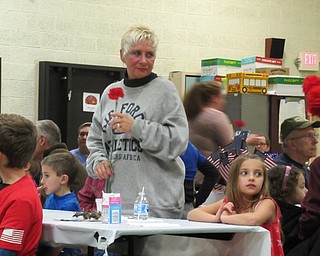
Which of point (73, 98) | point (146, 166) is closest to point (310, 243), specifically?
point (146, 166)

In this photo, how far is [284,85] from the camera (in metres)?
8.09

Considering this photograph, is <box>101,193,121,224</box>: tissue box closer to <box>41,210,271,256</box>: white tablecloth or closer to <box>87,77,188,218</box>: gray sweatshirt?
<box>41,210,271,256</box>: white tablecloth

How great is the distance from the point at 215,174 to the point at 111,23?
12.7 ft

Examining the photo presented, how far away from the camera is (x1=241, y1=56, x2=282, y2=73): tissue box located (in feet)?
26.9

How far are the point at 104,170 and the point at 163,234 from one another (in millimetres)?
500

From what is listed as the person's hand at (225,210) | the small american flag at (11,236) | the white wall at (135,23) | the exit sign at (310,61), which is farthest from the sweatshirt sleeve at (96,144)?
the exit sign at (310,61)

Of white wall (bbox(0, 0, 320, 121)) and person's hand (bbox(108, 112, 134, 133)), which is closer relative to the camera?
person's hand (bbox(108, 112, 134, 133))

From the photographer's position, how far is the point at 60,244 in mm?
2811

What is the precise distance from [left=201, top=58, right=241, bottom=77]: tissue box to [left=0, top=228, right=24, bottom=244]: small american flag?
5.76 metres

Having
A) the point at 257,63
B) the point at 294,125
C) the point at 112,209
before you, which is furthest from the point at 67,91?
the point at 112,209

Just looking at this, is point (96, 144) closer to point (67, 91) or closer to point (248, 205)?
point (248, 205)

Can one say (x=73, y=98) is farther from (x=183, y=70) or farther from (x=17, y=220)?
(x=17, y=220)

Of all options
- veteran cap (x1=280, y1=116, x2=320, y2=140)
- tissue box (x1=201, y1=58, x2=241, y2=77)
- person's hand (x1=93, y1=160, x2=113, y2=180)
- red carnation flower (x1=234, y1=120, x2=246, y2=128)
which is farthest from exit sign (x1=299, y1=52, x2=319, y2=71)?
person's hand (x1=93, y1=160, x2=113, y2=180)

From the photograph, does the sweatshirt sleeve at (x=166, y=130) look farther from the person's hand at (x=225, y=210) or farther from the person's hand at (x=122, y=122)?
the person's hand at (x=225, y=210)
